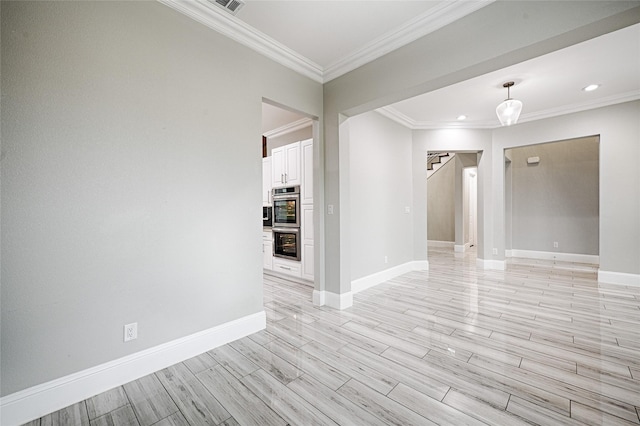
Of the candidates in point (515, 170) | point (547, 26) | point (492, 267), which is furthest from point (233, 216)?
point (515, 170)

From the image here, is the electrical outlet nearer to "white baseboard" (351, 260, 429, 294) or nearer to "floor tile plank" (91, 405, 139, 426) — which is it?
"floor tile plank" (91, 405, 139, 426)

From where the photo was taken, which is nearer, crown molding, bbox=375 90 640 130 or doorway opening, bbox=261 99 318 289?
crown molding, bbox=375 90 640 130

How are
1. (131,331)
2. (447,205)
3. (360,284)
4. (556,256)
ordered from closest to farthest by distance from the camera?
(131,331) → (360,284) → (556,256) → (447,205)

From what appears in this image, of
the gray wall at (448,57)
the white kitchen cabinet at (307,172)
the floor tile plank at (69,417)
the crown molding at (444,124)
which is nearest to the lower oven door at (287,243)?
the white kitchen cabinet at (307,172)

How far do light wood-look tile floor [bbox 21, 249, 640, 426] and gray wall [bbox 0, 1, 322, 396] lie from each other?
0.44 meters

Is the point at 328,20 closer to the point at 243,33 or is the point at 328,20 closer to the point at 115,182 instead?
the point at 243,33

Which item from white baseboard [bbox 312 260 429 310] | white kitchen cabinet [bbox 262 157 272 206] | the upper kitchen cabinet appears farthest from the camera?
white kitchen cabinet [bbox 262 157 272 206]

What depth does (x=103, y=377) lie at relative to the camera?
68.6 inches

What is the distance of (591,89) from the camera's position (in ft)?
12.5

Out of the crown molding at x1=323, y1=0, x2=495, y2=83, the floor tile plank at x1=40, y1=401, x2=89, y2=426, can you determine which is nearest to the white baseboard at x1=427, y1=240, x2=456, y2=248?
the crown molding at x1=323, y1=0, x2=495, y2=83

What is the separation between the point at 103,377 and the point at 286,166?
3501 millimetres

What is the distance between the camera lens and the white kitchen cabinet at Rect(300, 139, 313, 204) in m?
4.11

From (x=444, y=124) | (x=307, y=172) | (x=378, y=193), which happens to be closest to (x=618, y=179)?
(x=444, y=124)

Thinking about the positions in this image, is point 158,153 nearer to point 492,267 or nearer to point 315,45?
point 315,45
